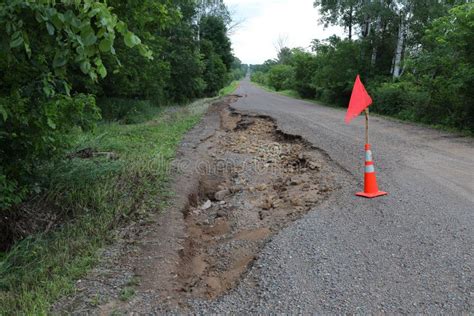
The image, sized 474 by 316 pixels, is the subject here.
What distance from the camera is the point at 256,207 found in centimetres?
625

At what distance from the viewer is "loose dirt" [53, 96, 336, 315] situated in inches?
139

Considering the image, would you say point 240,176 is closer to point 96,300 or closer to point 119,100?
point 96,300

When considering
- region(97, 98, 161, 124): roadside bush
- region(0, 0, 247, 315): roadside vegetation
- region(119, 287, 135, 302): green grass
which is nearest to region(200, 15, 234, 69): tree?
region(97, 98, 161, 124): roadside bush

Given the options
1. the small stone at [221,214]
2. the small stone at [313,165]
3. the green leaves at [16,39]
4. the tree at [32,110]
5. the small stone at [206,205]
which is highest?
the green leaves at [16,39]

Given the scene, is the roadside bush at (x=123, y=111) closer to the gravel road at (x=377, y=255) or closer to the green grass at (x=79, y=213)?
the green grass at (x=79, y=213)

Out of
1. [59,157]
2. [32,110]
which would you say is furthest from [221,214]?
[32,110]

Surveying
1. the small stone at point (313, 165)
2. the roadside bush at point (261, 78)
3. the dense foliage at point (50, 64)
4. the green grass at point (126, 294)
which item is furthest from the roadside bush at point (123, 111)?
the roadside bush at point (261, 78)

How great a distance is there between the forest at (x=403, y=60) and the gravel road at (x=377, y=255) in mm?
6602

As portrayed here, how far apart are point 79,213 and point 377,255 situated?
403 cm

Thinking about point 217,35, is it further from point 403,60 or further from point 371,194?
point 371,194

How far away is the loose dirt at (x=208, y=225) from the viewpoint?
139 inches

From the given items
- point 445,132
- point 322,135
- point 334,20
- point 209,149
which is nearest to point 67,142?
point 209,149

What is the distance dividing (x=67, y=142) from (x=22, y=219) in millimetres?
1176

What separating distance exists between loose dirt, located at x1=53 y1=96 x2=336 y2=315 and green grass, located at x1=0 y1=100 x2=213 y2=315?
0.77 ft
